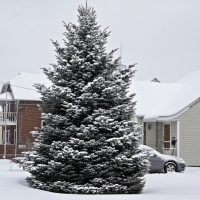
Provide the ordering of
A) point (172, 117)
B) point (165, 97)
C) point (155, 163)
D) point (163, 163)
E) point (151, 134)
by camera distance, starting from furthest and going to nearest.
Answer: point (165, 97), point (151, 134), point (172, 117), point (163, 163), point (155, 163)

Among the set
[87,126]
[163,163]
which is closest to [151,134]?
[163,163]

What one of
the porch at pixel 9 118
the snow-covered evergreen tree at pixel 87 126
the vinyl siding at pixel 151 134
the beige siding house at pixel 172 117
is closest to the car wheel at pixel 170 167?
the beige siding house at pixel 172 117

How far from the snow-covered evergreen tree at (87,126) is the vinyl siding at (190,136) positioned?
14979 millimetres

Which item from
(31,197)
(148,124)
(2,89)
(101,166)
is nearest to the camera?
(31,197)

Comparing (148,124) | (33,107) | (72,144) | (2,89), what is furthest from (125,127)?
(2,89)

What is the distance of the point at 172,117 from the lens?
28.1m

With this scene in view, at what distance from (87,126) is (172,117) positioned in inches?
621

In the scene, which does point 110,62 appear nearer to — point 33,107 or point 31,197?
point 31,197

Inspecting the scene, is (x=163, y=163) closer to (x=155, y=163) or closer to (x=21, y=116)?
(x=155, y=163)

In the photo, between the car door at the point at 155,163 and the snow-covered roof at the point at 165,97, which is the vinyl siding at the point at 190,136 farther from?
the car door at the point at 155,163

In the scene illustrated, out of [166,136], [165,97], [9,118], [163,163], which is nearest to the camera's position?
[163,163]

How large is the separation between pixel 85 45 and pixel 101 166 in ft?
12.5

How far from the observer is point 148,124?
102 ft

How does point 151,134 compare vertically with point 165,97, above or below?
below
